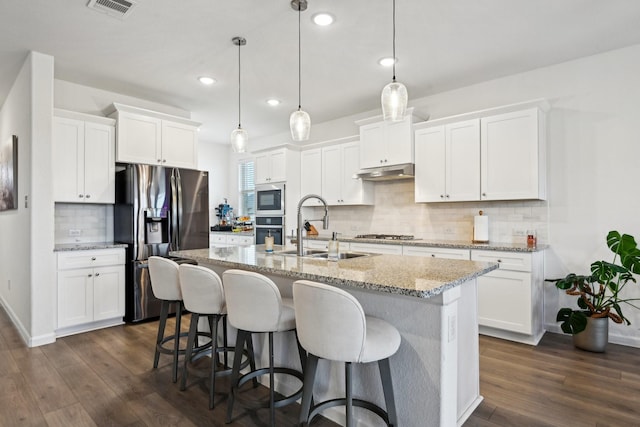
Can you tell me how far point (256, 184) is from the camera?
6016 mm

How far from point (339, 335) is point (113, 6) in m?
2.80

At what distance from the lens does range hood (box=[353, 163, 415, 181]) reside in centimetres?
437

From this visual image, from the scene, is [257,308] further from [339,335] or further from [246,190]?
[246,190]

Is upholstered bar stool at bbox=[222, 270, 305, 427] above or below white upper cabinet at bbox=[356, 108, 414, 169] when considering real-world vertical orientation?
below

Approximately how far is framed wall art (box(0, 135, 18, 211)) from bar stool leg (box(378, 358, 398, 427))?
429 centimetres

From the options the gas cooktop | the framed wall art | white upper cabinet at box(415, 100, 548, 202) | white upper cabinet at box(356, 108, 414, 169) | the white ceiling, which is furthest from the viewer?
the gas cooktop

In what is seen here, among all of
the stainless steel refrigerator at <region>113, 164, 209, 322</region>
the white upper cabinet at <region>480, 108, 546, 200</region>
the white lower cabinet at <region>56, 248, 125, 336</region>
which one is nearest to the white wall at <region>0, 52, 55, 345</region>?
the white lower cabinet at <region>56, 248, 125, 336</region>

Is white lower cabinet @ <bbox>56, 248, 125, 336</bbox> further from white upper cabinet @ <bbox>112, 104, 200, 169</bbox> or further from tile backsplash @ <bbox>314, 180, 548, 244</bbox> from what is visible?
tile backsplash @ <bbox>314, 180, 548, 244</bbox>

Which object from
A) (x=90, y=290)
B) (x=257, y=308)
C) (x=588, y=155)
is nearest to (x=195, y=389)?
(x=257, y=308)

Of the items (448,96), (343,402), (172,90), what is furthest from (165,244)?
(448,96)

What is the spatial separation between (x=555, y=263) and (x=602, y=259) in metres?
0.39

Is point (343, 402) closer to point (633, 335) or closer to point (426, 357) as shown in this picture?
point (426, 357)

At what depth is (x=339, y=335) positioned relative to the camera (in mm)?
1544

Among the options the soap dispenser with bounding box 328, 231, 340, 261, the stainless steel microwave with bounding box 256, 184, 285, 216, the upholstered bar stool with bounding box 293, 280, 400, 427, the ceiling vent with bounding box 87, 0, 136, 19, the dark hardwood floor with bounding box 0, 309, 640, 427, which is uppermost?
the ceiling vent with bounding box 87, 0, 136, 19
